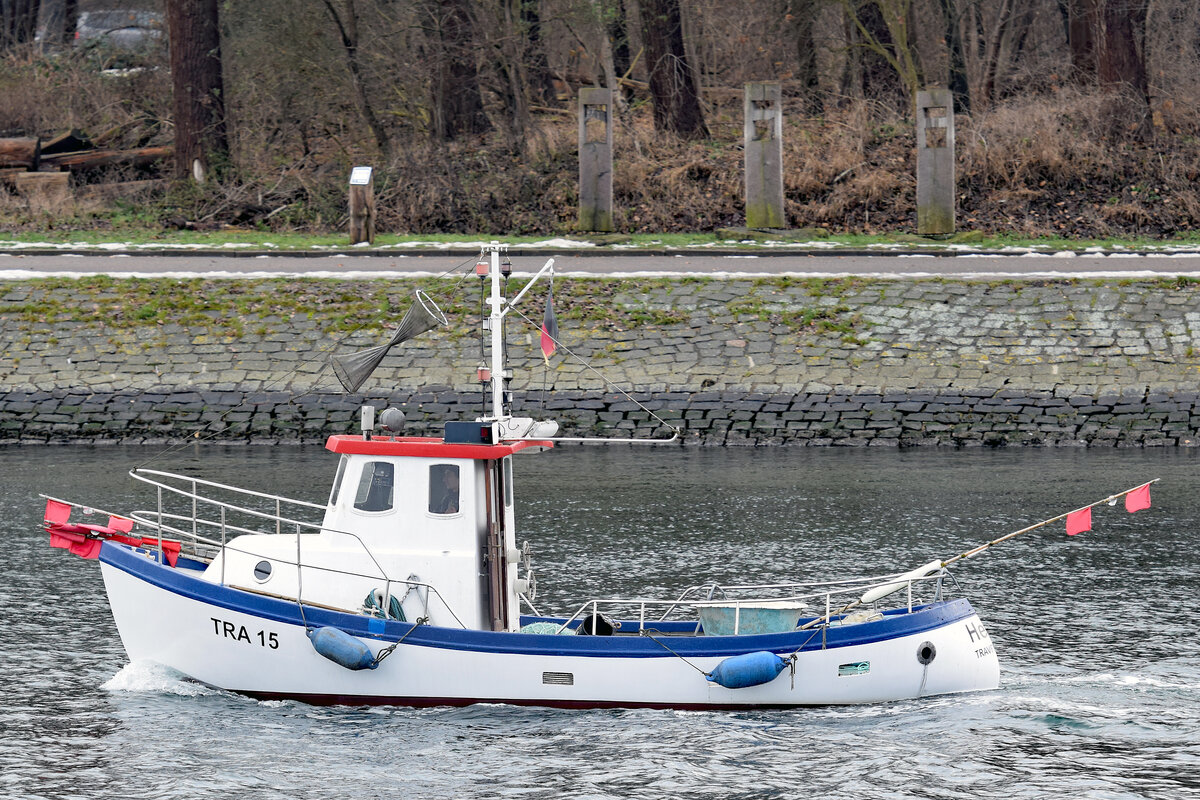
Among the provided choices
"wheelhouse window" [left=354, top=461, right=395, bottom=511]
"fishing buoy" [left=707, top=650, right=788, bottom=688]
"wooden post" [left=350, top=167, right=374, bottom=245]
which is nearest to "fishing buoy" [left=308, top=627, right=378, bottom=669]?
"wheelhouse window" [left=354, top=461, right=395, bottom=511]

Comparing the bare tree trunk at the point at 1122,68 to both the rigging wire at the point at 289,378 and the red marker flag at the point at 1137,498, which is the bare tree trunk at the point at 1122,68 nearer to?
the rigging wire at the point at 289,378

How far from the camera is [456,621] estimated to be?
1423cm

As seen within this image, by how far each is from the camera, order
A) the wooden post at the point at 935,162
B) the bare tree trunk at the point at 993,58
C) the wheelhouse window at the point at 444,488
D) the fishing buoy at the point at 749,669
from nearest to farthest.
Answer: the fishing buoy at the point at 749,669
the wheelhouse window at the point at 444,488
the wooden post at the point at 935,162
the bare tree trunk at the point at 993,58

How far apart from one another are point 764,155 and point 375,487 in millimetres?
20671

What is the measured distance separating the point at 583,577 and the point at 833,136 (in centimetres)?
2275

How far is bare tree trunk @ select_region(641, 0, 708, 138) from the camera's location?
132 ft

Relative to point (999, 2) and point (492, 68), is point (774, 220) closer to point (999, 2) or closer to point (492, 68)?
point (492, 68)

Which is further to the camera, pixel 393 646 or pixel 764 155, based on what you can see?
pixel 764 155

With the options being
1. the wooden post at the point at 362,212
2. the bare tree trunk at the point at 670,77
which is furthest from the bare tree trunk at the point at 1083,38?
the wooden post at the point at 362,212

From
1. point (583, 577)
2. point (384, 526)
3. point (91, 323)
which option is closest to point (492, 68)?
point (91, 323)

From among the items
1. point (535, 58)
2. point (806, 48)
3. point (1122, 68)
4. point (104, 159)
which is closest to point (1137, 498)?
point (1122, 68)

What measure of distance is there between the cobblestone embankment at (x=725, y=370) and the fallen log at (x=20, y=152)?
38.5ft

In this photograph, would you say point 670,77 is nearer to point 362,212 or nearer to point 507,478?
point 362,212

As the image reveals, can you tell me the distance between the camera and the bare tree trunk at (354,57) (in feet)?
129
